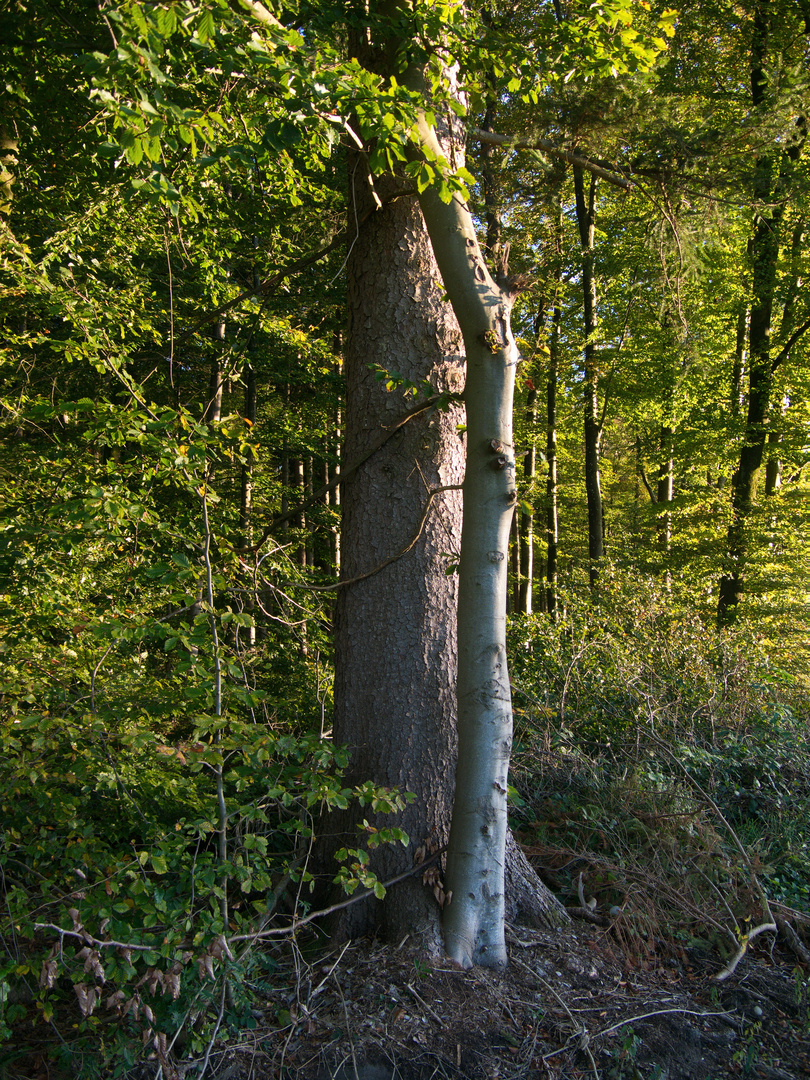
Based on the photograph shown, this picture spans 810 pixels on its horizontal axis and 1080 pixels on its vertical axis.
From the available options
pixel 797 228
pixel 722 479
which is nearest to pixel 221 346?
pixel 797 228

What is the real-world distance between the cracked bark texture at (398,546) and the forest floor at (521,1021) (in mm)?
375

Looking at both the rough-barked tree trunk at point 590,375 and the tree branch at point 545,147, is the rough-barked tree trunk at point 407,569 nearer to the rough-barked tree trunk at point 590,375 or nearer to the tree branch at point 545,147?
the tree branch at point 545,147

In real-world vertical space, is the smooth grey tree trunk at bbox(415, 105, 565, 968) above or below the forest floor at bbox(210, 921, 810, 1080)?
above

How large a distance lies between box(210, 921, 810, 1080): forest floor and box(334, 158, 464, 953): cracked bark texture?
0.37m

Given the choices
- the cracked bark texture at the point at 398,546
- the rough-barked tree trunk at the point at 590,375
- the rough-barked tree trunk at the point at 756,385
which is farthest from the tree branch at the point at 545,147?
the rough-barked tree trunk at the point at 590,375

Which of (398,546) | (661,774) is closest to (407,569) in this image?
(398,546)

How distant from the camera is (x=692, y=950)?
137 inches

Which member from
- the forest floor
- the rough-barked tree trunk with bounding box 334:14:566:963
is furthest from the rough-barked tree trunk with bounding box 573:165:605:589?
the forest floor

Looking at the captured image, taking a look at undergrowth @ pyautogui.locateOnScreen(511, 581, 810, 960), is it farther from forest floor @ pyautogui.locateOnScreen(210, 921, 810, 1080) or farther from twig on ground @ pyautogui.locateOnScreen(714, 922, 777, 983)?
forest floor @ pyautogui.locateOnScreen(210, 921, 810, 1080)

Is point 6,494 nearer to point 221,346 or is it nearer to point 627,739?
point 221,346

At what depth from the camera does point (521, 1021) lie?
2.73 meters

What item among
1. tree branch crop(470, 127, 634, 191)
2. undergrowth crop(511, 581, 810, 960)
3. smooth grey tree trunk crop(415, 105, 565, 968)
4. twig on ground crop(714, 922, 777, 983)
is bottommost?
twig on ground crop(714, 922, 777, 983)

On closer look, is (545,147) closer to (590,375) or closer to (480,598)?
(480,598)

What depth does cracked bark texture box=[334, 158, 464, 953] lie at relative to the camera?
3285 millimetres
